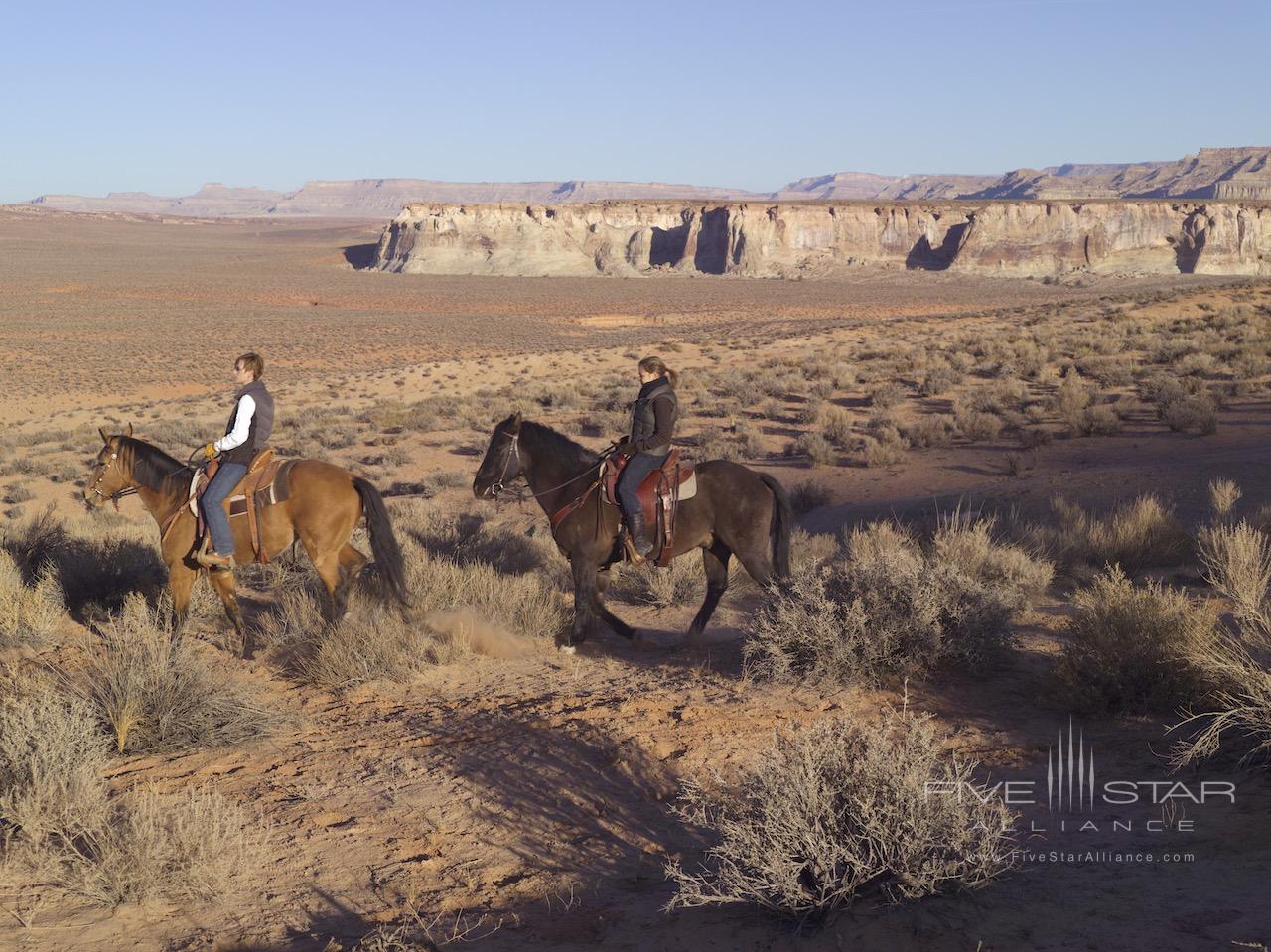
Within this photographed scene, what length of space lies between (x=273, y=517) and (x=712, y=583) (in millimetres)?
3661

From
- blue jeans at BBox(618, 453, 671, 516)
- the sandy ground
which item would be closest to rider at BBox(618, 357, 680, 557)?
blue jeans at BBox(618, 453, 671, 516)

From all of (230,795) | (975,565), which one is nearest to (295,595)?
(230,795)

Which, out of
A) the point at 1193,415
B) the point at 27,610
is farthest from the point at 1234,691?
the point at 1193,415

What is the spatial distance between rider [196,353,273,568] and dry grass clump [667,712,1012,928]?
527cm

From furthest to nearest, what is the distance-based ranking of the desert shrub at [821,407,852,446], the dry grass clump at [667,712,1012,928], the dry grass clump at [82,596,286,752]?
the desert shrub at [821,407,852,446], the dry grass clump at [82,596,286,752], the dry grass clump at [667,712,1012,928]

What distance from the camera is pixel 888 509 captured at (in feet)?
45.0

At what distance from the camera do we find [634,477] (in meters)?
7.89

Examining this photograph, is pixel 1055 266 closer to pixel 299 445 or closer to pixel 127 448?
pixel 299 445

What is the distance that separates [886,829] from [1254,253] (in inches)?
3820

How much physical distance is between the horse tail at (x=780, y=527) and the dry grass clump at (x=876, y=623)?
1.85 feet

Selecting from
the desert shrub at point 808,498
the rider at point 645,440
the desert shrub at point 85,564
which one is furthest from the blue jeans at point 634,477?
the desert shrub at point 808,498

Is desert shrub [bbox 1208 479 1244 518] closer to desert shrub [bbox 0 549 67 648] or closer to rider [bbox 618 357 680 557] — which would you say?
rider [bbox 618 357 680 557]

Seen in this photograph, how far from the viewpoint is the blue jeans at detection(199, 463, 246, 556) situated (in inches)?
313

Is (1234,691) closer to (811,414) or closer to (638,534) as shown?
(638,534)
